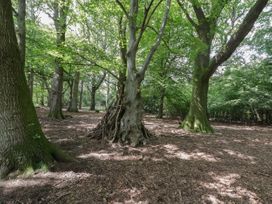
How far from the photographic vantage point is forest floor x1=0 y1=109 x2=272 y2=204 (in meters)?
2.89

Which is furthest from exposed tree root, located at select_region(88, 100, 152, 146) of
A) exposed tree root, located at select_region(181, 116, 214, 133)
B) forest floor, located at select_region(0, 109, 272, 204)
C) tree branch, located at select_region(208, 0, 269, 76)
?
tree branch, located at select_region(208, 0, 269, 76)

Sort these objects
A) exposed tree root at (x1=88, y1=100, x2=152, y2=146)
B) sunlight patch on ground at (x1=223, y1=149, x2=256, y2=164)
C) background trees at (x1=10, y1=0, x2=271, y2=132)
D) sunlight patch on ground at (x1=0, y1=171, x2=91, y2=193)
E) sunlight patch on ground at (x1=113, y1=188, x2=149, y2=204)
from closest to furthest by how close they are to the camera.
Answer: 1. sunlight patch on ground at (x1=113, y1=188, x2=149, y2=204)
2. sunlight patch on ground at (x1=0, y1=171, x2=91, y2=193)
3. sunlight patch on ground at (x1=223, y1=149, x2=256, y2=164)
4. exposed tree root at (x1=88, y1=100, x2=152, y2=146)
5. background trees at (x1=10, y1=0, x2=271, y2=132)

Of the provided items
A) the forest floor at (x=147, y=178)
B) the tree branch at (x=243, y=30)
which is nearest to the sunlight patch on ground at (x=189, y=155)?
the forest floor at (x=147, y=178)

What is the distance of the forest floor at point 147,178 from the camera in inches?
114

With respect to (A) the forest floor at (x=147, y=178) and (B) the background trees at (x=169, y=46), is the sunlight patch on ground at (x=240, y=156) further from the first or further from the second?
(B) the background trees at (x=169, y=46)

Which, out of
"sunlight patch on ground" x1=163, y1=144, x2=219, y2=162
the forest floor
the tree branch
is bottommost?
the forest floor

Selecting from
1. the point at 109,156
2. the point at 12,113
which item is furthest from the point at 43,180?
the point at 109,156

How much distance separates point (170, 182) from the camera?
134 inches

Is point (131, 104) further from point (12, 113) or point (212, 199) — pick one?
point (212, 199)

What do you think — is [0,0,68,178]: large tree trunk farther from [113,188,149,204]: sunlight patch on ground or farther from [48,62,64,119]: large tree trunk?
[48,62,64,119]: large tree trunk

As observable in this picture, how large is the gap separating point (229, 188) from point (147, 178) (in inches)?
52.5

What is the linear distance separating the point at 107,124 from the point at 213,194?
3.73 m

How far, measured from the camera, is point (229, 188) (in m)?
3.30

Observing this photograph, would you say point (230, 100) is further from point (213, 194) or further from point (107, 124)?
point (213, 194)
